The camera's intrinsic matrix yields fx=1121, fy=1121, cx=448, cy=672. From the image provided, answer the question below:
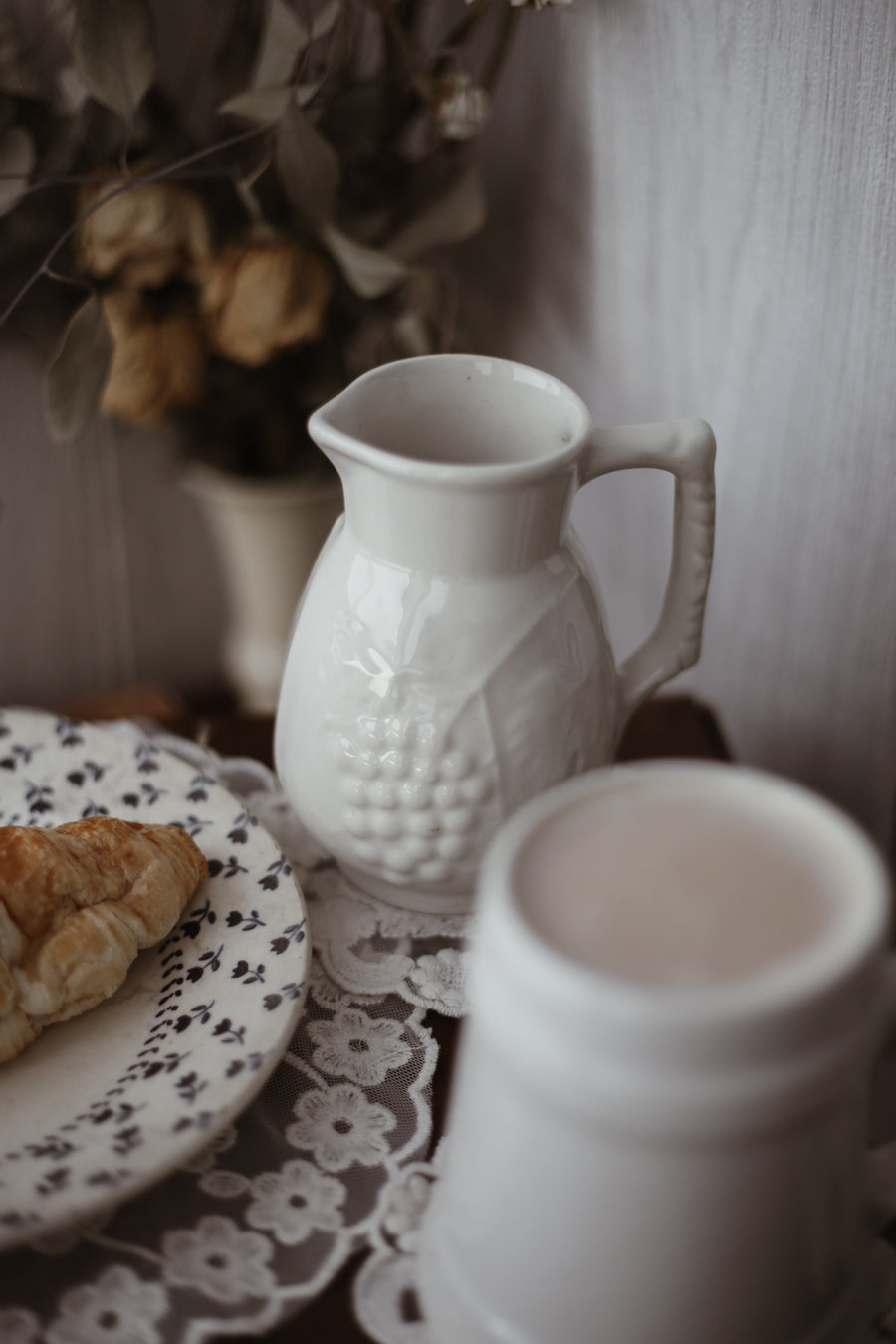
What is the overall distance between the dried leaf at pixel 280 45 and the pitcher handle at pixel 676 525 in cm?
37

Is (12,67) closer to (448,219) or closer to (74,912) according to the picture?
(448,219)

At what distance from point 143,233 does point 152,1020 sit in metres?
0.56

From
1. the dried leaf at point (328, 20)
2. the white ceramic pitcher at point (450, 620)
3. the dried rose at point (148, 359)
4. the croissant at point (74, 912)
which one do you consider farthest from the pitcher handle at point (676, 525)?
the dried rose at point (148, 359)

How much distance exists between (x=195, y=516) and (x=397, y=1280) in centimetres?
95

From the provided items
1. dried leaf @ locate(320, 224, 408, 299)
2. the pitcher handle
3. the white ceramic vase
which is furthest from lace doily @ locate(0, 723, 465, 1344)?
the white ceramic vase

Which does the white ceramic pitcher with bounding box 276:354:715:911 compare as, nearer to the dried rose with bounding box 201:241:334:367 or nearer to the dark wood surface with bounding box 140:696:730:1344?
the dark wood surface with bounding box 140:696:730:1344

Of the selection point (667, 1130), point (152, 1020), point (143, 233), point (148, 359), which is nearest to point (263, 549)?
point (148, 359)

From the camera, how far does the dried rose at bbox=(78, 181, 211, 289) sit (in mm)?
787

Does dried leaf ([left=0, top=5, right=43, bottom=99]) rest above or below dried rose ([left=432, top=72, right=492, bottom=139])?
above

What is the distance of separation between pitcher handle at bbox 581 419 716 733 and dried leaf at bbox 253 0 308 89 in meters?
0.37

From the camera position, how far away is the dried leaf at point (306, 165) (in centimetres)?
69

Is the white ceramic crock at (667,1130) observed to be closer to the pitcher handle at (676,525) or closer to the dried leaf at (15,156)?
the pitcher handle at (676,525)

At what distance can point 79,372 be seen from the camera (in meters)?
0.69

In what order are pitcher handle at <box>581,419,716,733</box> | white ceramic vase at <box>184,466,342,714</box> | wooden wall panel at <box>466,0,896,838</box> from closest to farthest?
pitcher handle at <box>581,419,716,733</box> < wooden wall panel at <box>466,0,896,838</box> < white ceramic vase at <box>184,466,342,714</box>
